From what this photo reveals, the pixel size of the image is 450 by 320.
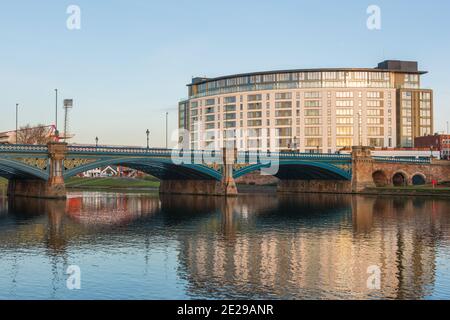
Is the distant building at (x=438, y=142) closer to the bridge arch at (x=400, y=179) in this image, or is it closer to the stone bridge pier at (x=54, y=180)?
the bridge arch at (x=400, y=179)

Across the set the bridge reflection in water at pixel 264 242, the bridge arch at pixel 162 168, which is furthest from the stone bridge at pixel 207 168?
the bridge reflection in water at pixel 264 242

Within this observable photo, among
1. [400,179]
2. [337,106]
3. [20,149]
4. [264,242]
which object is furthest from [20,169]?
[337,106]

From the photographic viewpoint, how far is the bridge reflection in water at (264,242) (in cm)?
3134

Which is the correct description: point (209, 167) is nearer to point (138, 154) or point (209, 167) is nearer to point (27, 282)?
point (138, 154)

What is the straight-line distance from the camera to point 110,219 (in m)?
67.8

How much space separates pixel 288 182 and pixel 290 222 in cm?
7795

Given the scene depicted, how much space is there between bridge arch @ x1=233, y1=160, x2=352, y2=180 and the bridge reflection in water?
34.1 m

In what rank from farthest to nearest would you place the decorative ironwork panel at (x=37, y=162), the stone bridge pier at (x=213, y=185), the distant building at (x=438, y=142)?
the distant building at (x=438, y=142), the stone bridge pier at (x=213, y=185), the decorative ironwork panel at (x=37, y=162)

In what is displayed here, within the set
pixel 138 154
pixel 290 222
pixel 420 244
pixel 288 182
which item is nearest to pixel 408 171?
pixel 288 182

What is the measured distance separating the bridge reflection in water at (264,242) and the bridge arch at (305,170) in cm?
3412

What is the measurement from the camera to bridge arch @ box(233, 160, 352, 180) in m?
117

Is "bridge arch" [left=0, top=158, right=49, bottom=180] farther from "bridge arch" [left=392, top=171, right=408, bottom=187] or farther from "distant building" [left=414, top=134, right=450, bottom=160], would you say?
"distant building" [left=414, top=134, right=450, bottom=160]

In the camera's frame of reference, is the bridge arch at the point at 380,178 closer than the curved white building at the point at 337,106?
Yes

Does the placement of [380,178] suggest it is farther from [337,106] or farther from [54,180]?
[54,180]
